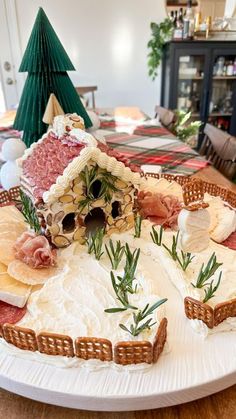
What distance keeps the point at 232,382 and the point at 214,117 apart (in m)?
3.21

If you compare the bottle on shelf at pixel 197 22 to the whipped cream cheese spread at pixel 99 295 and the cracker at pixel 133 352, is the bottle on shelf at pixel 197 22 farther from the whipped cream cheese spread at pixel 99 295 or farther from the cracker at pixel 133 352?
the cracker at pixel 133 352

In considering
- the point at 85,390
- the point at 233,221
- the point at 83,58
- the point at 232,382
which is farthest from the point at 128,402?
the point at 83,58

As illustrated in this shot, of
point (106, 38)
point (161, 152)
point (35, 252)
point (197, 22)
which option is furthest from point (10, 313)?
point (106, 38)

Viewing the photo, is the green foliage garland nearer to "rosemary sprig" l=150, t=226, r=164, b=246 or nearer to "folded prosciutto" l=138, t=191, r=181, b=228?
"folded prosciutto" l=138, t=191, r=181, b=228

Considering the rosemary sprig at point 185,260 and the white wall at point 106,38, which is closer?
the rosemary sprig at point 185,260

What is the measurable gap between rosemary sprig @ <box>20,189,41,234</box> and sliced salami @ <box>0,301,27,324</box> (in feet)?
0.75

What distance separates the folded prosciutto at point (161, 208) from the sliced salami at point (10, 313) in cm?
45

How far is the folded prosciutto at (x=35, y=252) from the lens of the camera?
72 cm

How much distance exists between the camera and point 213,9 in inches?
126

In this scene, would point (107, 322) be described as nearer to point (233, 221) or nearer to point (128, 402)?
point (128, 402)

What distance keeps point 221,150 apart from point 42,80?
0.87 m

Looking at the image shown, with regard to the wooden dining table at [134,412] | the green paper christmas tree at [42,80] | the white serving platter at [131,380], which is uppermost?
the green paper christmas tree at [42,80]

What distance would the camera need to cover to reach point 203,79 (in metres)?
3.13

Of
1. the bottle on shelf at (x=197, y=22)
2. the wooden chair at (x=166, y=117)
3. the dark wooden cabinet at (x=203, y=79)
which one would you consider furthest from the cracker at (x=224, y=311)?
the bottle on shelf at (x=197, y=22)
